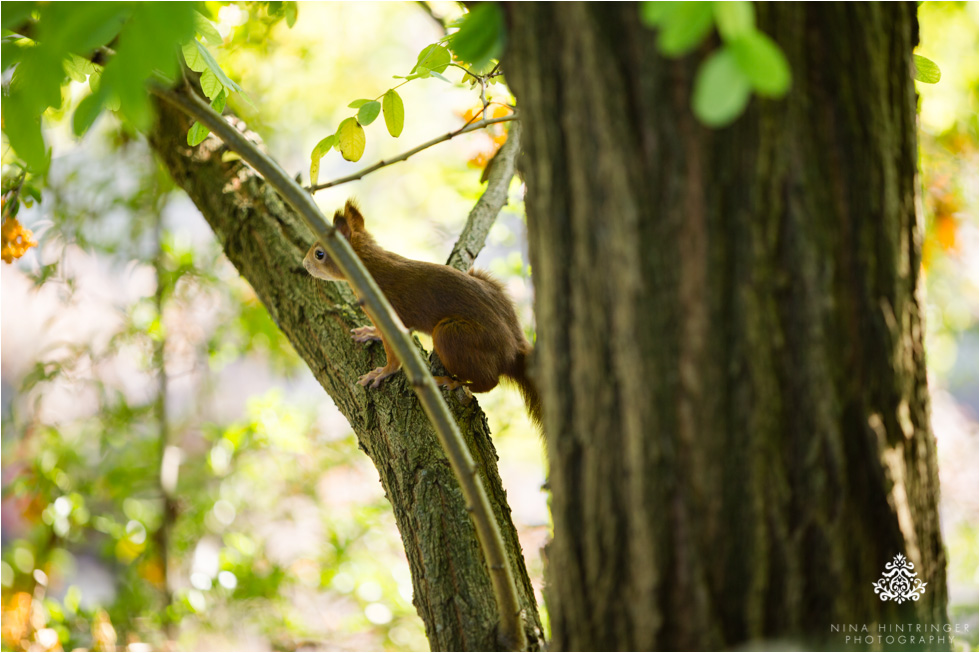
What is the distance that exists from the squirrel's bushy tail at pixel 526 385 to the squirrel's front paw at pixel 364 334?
499 millimetres

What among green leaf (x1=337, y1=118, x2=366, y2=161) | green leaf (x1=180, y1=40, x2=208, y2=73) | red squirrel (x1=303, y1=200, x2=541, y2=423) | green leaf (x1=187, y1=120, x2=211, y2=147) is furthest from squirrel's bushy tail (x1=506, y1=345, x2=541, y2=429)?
green leaf (x1=180, y1=40, x2=208, y2=73)

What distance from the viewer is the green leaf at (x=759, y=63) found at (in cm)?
61

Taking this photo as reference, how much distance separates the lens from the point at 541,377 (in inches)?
40.1

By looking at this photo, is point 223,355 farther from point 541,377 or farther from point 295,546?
point 541,377

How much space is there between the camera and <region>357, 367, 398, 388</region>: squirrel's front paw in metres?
1.93

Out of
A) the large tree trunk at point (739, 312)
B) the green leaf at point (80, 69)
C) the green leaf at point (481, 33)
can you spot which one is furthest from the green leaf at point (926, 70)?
the green leaf at point (80, 69)

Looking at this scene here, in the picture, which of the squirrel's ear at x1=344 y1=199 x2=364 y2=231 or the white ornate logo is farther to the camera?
the squirrel's ear at x1=344 y1=199 x2=364 y2=231

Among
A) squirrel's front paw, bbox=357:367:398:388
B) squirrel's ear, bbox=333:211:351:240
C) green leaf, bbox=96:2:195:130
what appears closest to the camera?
green leaf, bbox=96:2:195:130

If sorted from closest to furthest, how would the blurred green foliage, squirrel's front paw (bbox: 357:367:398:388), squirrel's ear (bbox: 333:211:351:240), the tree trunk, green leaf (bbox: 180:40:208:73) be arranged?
1. green leaf (bbox: 180:40:208:73)
2. the tree trunk
3. squirrel's front paw (bbox: 357:367:398:388)
4. squirrel's ear (bbox: 333:211:351:240)
5. the blurred green foliage

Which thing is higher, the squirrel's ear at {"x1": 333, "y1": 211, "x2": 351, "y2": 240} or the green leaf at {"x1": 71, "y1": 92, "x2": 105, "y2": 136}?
the squirrel's ear at {"x1": 333, "y1": 211, "x2": 351, "y2": 240}

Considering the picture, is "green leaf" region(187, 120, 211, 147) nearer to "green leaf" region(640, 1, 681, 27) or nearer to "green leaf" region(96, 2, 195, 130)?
"green leaf" region(96, 2, 195, 130)

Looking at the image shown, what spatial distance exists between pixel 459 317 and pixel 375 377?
58cm

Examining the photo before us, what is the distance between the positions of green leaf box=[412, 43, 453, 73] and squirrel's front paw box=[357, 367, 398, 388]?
828mm

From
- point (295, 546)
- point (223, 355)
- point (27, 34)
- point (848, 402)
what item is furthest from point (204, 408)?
point (848, 402)
